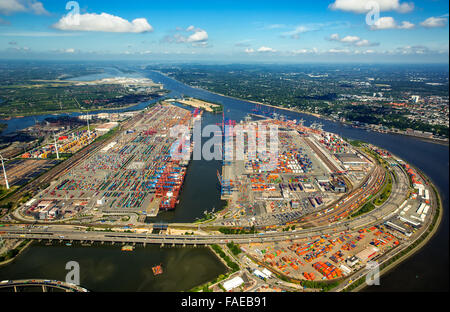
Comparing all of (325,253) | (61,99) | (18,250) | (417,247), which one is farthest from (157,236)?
(61,99)

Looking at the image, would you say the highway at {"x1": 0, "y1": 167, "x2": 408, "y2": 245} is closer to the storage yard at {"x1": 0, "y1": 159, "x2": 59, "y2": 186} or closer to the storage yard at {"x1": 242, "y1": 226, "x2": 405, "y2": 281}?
the storage yard at {"x1": 242, "y1": 226, "x2": 405, "y2": 281}

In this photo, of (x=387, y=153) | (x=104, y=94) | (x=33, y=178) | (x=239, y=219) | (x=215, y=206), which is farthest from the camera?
(x=104, y=94)

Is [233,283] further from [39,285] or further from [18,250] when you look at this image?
[18,250]

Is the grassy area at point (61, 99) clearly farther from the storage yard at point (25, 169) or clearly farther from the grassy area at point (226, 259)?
the grassy area at point (226, 259)

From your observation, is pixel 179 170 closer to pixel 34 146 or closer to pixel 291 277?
pixel 291 277

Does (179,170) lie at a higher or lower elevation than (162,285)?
higher
